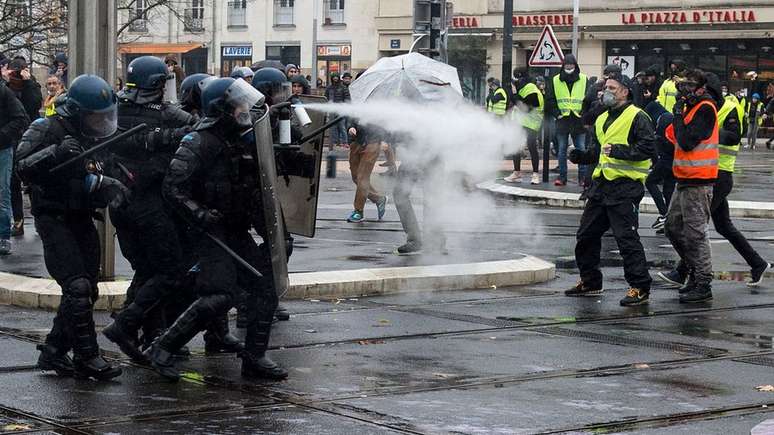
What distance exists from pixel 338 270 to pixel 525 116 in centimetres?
1219

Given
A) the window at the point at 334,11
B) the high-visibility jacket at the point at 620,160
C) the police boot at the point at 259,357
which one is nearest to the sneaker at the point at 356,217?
the high-visibility jacket at the point at 620,160

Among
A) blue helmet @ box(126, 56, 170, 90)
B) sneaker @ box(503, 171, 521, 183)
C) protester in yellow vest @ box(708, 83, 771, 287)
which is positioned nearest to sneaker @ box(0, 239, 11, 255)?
blue helmet @ box(126, 56, 170, 90)

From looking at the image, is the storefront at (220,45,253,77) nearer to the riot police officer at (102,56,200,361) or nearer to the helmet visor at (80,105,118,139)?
the riot police officer at (102,56,200,361)

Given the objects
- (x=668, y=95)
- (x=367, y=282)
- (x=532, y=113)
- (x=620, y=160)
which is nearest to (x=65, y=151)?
(x=367, y=282)

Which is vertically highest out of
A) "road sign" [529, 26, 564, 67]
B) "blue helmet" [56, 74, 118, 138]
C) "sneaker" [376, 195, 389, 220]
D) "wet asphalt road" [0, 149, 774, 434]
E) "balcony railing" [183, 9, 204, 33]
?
"balcony railing" [183, 9, 204, 33]

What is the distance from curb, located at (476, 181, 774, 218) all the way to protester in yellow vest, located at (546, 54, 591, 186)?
3.20 ft

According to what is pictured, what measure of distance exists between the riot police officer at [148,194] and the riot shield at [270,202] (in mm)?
856

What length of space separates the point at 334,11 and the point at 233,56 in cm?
494

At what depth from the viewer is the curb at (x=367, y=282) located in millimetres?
10797

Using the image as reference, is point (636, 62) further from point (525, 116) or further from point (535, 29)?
point (525, 116)

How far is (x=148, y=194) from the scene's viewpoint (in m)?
8.76

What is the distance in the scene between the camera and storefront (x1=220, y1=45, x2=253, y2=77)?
202 ft

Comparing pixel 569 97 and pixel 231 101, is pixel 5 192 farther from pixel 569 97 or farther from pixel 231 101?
pixel 569 97

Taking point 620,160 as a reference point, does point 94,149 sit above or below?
above
